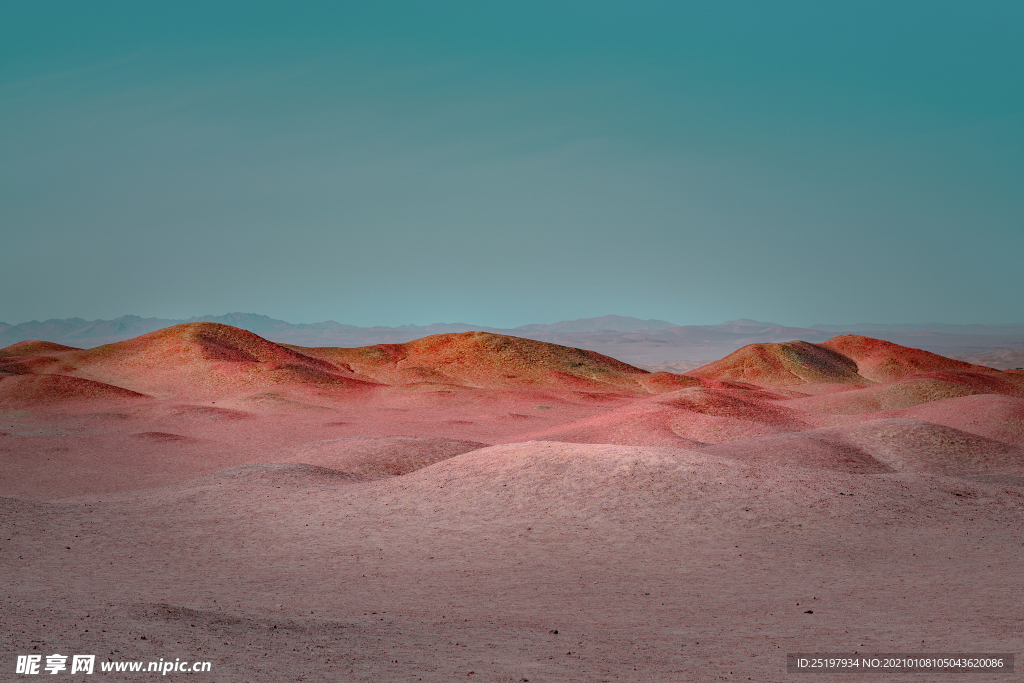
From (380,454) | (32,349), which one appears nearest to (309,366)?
(32,349)

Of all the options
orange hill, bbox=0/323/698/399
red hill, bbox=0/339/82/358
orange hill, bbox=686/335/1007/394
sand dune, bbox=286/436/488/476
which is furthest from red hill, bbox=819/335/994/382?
red hill, bbox=0/339/82/358

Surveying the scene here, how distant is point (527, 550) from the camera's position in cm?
1118

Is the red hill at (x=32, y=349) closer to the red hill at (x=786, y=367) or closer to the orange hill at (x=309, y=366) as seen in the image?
the orange hill at (x=309, y=366)

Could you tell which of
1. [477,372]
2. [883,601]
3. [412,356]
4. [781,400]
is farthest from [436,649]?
[412,356]

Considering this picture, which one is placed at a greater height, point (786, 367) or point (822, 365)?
point (822, 365)

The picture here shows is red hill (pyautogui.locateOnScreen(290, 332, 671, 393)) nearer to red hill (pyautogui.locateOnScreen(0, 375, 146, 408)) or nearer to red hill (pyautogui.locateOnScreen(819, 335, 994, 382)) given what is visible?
red hill (pyautogui.locateOnScreen(0, 375, 146, 408))

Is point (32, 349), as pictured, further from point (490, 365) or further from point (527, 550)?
point (527, 550)

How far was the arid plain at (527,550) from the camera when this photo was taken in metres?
7.19

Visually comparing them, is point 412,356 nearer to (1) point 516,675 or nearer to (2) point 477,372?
(2) point 477,372

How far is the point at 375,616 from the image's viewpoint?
8.37m

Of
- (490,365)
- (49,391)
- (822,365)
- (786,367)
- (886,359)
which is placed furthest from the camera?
(886,359)

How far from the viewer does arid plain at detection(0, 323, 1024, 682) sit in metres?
7.19

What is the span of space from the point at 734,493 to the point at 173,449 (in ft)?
61.6

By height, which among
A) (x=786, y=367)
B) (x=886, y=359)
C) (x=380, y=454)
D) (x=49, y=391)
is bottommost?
(x=380, y=454)
